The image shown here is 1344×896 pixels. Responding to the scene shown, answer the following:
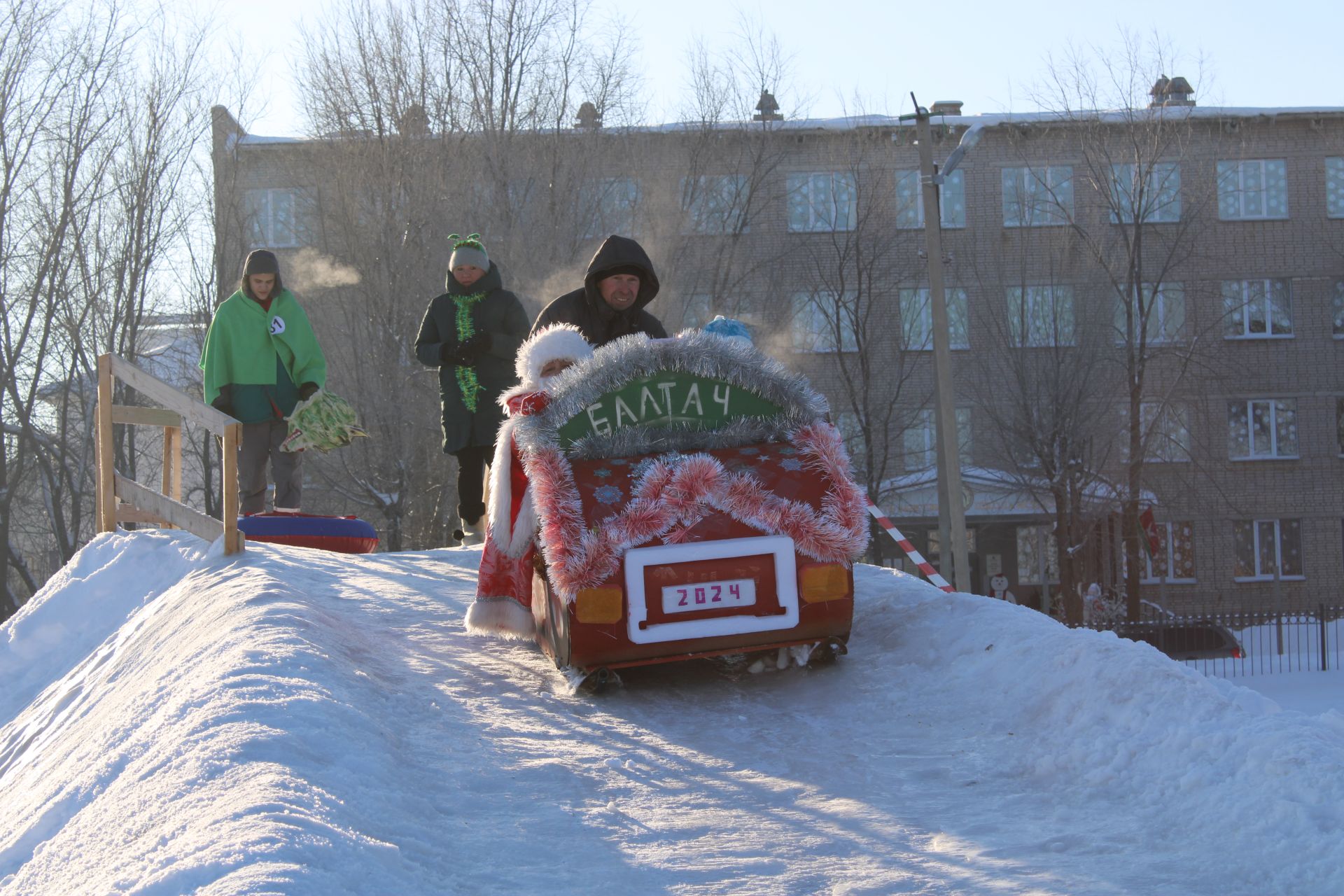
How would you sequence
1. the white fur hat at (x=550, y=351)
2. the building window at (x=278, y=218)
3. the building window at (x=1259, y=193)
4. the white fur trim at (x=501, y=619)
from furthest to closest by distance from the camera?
the building window at (x=1259, y=193)
the building window at (x=278, y=218)
the white fur trim at (x=501, y=619)
the white fur hat at (x=550, y=351)

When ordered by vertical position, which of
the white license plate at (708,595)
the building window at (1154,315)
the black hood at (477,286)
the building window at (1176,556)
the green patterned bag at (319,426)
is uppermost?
the building window at (1154,315)

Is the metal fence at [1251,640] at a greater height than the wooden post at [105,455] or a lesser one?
lesser

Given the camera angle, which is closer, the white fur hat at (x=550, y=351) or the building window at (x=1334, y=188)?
the white fur hat at (x=550, y=351)

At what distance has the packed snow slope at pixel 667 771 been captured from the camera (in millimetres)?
3688

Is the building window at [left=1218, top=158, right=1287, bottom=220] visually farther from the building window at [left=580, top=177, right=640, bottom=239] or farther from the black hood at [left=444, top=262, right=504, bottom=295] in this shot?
the black hood at [left=444, top=262, right=504, bottom=295]

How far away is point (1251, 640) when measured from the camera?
26.0 meters

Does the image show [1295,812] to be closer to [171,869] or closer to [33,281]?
[171,869]

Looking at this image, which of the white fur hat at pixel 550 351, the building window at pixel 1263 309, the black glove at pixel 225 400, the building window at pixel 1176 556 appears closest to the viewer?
the white fur hat at pixel 550 351

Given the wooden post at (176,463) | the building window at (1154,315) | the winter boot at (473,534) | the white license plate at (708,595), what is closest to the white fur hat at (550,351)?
the white license plate at (708,595)

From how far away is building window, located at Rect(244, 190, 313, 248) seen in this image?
92.2 feet

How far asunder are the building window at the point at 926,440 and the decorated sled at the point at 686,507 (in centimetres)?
2593

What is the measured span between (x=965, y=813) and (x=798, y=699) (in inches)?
60.8

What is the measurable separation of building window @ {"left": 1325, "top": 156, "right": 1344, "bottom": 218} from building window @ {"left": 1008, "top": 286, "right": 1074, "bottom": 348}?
10403 mm

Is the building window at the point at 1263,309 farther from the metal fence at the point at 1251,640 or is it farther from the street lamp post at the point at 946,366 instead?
the street lamp post at the point at 946,366
